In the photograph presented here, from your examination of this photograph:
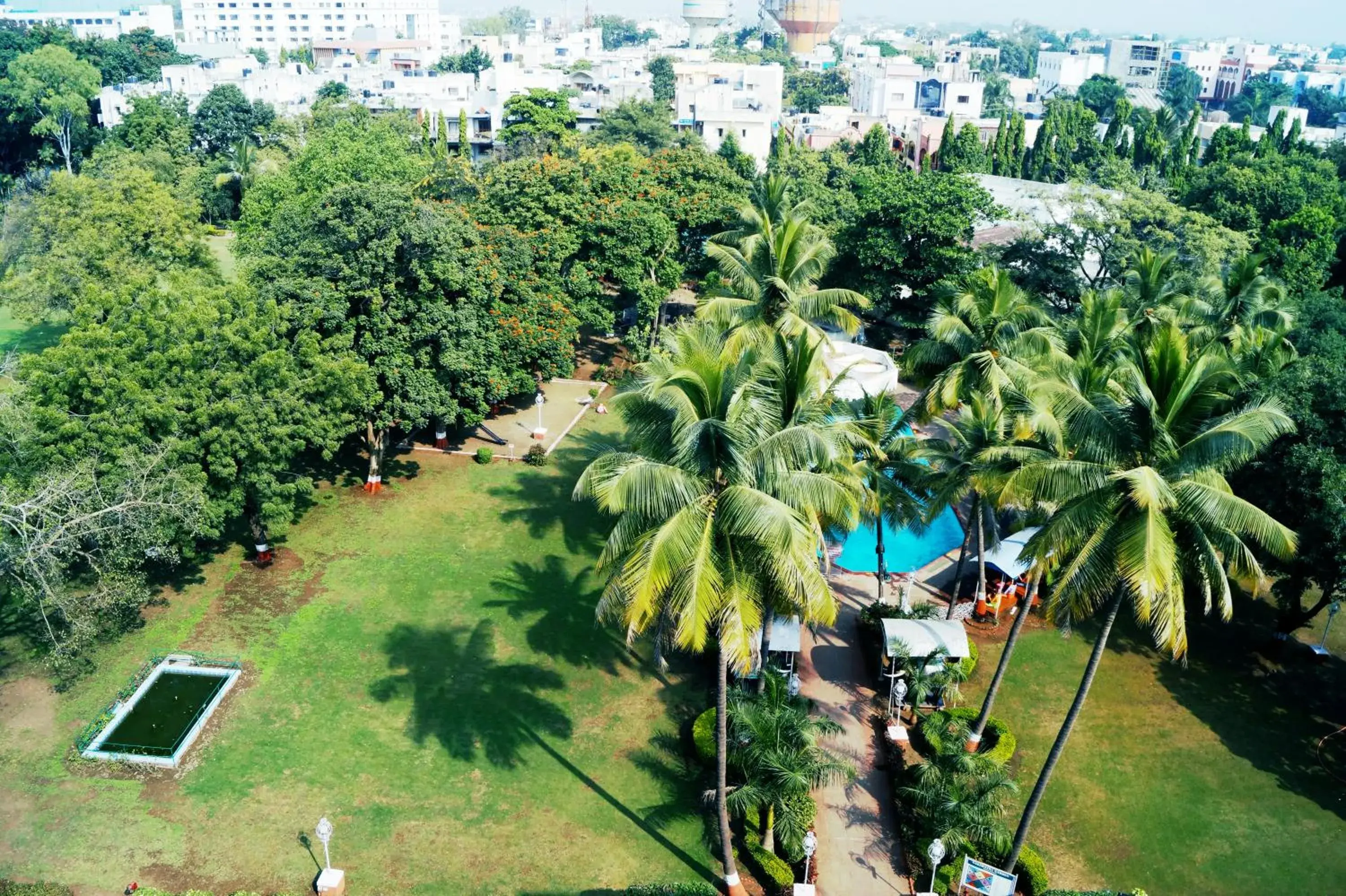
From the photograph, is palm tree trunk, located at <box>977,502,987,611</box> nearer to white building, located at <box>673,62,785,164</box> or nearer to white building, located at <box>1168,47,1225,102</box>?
white building, located at <box>673,62,785,164</box>

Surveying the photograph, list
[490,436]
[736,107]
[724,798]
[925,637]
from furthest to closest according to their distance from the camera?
[736,107] → [490,436] → [925,637] → [724,798]

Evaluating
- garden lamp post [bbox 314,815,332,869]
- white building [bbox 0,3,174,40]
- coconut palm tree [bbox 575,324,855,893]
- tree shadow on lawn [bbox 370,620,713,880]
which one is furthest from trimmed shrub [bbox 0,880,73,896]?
white building [bbox 0,3,174,40]

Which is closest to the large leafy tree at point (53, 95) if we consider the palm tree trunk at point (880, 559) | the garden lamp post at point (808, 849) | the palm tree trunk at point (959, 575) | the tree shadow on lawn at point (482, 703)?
the tree shadow on lawn at point (482, 703)

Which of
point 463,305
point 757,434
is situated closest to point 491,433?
point 463,305

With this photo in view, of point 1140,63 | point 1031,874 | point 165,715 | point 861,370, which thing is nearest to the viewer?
point 1031,874

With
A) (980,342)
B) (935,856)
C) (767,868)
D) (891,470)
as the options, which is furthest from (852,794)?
(980,342)

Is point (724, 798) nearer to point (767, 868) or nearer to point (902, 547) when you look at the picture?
point (767, 868)
